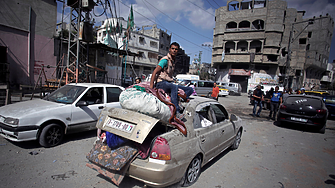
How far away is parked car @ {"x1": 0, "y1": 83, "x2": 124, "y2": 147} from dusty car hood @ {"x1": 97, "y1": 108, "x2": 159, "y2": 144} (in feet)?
6.56

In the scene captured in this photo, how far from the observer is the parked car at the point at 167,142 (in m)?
2.43

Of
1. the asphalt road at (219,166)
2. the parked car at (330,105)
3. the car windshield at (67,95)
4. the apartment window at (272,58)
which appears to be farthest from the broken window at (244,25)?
the car windshield at (67,95)

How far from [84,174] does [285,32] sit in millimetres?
45003

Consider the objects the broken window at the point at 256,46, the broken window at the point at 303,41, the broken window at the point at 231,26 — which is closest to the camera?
the broken window at the point at 256,46

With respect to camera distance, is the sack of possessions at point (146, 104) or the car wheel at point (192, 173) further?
the car wheel at point (192, 173)

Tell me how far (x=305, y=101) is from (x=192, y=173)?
7094 mm

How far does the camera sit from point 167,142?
2463mm

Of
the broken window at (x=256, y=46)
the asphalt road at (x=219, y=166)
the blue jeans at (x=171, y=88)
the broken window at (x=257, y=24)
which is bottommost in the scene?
the asphalt road at (x=219, y=166)

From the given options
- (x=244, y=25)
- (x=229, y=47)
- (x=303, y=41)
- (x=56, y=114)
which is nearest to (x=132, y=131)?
(x=56, y=114)

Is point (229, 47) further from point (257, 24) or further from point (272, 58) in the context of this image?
point (272, 58)

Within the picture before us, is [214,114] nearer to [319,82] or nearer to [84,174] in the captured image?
[84,174]

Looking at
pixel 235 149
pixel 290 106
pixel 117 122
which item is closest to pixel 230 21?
pixel 290 106

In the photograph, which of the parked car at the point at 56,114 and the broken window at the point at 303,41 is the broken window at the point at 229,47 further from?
the parked car at the point at 56,114

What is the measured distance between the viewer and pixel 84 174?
10.3 ft
